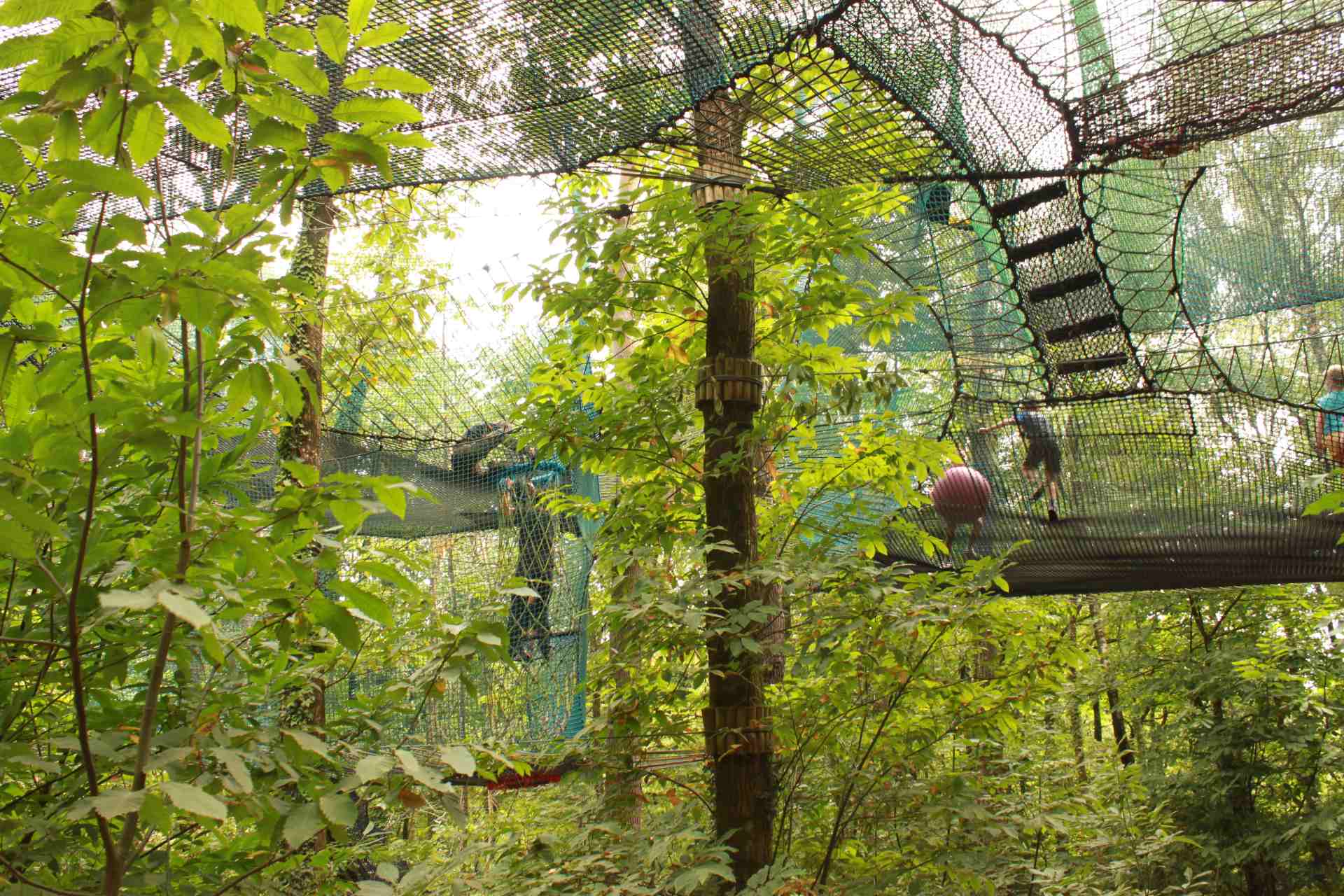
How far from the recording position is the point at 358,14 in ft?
2.94

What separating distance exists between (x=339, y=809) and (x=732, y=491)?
1.67m

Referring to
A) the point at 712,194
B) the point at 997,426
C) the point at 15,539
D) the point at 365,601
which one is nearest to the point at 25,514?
the point at 15,539

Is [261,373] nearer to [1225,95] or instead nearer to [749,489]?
[749,489]

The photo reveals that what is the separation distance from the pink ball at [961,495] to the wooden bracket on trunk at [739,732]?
3.61 ft

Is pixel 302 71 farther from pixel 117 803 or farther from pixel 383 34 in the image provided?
pixel 117 803

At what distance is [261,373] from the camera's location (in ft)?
3.04

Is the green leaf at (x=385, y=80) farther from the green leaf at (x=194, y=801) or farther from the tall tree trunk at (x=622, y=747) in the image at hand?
the tall tree trunk at (x=622, y=747)

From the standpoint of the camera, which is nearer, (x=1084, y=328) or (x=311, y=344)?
(x=1084, y=328)

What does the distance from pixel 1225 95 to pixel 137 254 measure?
97.3 inches

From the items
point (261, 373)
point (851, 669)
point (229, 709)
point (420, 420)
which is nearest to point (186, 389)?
point (261, 373)

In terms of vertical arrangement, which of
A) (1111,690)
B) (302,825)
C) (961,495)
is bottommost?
(1111,690)

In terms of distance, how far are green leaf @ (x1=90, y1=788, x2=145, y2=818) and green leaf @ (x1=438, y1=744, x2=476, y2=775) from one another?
249mm

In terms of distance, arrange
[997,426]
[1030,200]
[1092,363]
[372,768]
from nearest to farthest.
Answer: [372,768] → [1030,200] → [997,426] → [1092,363]

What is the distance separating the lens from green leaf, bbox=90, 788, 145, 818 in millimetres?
759
